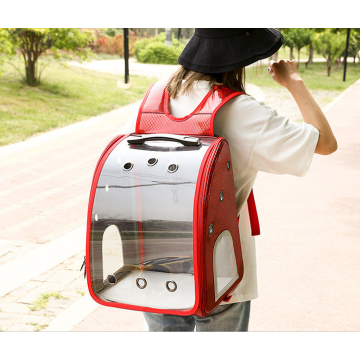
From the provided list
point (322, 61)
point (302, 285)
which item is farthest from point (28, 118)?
point (322, 61)

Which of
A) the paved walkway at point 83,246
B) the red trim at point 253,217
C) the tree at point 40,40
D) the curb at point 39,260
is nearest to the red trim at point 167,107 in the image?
the red trim at point 253,217

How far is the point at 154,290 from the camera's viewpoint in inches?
56.5

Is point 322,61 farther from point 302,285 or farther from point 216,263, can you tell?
point 216,263

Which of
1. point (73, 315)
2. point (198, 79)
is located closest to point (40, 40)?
point (73, 315)

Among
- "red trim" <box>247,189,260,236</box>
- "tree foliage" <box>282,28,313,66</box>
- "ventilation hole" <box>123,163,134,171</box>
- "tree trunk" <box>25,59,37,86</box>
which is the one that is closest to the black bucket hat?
"ventilation hole" <box>123,163,134,171</box>

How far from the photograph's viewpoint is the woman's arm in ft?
4.53

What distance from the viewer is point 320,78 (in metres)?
18.0

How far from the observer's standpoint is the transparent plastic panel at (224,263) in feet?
4.57

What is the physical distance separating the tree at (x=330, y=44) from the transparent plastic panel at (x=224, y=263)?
19.4 meters

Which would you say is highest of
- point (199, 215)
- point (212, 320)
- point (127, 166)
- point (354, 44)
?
point (354, 44)

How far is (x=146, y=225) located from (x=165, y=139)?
0.83 ft

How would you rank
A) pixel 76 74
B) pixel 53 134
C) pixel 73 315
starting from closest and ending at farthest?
1. pixel 73 315
2. pixel 53 134
3. pixel 76 74

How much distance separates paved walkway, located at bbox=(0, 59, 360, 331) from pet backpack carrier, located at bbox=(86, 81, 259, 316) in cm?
152

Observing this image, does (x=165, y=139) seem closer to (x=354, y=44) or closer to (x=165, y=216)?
(x=165, y=216)
